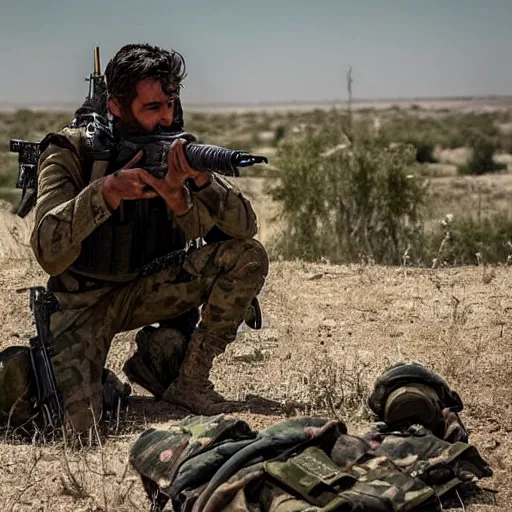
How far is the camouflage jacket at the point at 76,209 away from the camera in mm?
4094

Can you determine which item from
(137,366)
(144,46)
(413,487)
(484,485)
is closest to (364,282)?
(137,366)

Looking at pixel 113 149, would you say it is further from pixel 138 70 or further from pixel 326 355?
pixel 326 355

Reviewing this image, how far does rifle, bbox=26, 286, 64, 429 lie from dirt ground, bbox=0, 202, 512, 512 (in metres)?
0.24

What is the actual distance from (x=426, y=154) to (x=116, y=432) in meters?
25.5

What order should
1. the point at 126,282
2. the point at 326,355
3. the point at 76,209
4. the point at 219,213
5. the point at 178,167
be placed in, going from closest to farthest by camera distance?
1. the point at 178,167
2. the point at 76,209
3. the point at 219,213
4. the point at 126,282
5. the point at 326,355

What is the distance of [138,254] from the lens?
457 centimetres

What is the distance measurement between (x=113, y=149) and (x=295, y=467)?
5.83 feet

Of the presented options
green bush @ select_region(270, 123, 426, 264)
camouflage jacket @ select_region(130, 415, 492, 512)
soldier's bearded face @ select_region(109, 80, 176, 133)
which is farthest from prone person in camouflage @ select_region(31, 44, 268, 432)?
green bush @ select_region(270, 123, 426, 264)

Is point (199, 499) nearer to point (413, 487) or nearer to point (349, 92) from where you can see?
point (413, 487)

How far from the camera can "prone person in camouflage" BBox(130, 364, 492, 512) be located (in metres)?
2.93

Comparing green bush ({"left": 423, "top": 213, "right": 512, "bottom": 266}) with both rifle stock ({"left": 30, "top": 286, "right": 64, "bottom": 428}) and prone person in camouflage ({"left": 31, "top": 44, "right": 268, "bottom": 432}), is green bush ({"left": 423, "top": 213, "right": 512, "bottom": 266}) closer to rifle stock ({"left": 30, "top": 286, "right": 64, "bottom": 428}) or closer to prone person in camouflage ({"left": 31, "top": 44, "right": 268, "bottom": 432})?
prone person in camouflage ({"left": 31, "top": 44, "right": 268, "bottom": 432})

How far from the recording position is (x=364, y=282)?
6738 millimetres

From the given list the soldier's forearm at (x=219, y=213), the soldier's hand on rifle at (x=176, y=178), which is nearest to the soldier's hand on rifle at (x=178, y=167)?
the soldier's hand on rifle at (x=176, y=178)

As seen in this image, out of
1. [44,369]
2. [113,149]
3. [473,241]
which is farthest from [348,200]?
[44,369]
